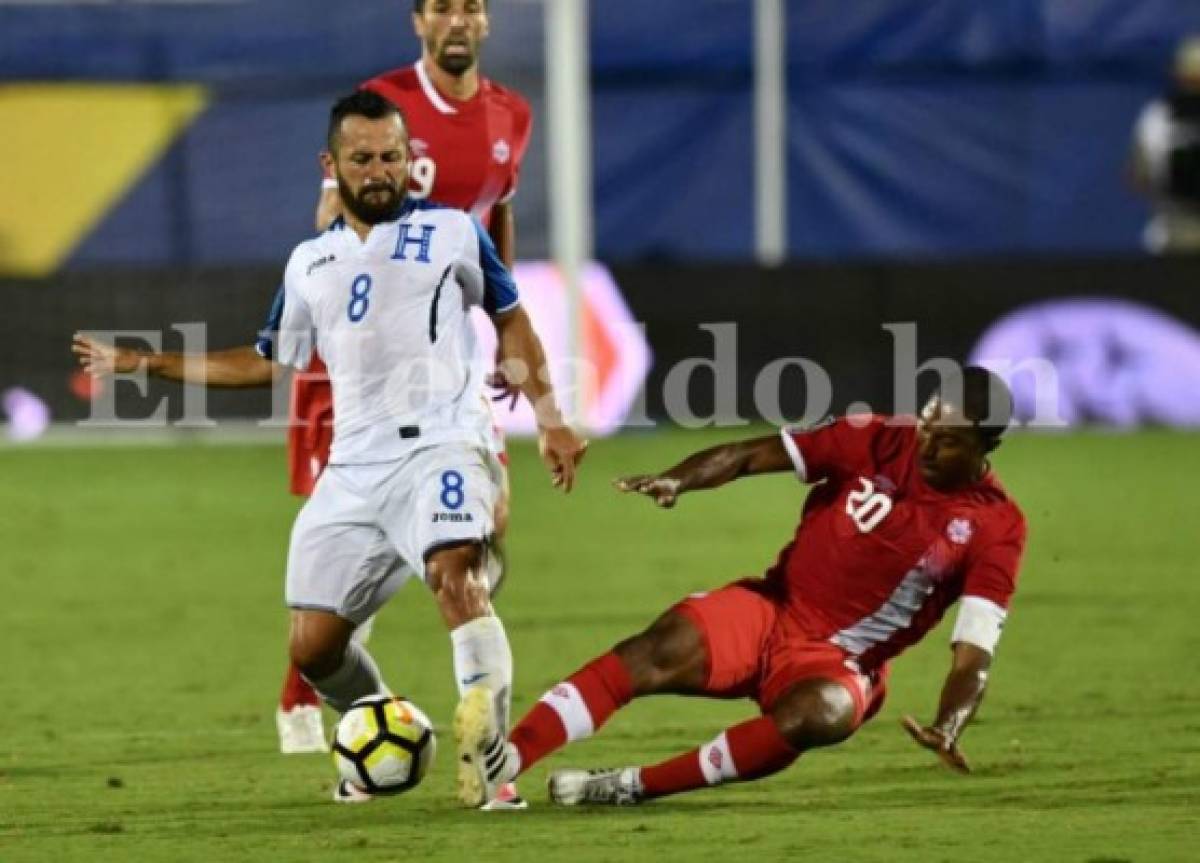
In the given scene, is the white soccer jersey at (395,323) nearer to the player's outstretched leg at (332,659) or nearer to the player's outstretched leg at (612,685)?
the player's outstretched leg at (332,659)

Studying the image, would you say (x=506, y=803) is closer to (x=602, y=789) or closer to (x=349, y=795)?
(x=602, y=789)

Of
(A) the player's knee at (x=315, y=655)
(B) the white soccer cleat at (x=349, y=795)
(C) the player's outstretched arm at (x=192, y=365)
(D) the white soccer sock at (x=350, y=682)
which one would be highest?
(C) the player's outstretched arm at (x=192, y=365)

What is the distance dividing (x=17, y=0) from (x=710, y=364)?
23.5 feet

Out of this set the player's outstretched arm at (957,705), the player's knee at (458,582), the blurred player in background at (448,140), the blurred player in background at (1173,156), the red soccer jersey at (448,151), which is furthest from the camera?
the blurred player in background at (1173,156)

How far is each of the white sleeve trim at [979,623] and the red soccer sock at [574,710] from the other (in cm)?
95

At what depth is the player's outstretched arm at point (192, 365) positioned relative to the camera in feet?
26.2

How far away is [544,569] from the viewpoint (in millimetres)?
14289

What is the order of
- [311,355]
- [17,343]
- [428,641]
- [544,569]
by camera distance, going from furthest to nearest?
[17,343] → [544,569] → [428,641] → [311,355]

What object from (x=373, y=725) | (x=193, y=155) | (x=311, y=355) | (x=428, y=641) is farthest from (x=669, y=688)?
(x=193, y=155)

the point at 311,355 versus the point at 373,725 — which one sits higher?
the point at 311,355

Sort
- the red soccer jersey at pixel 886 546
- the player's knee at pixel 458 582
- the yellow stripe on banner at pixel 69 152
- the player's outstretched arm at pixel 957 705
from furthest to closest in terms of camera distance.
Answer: the yellow stripe on banner at pixel 69 152 < the red soccer jersey at pixel 886 546 < the player's knee at pixel 458 582 < the player's outstretched arm at pixel 957 705

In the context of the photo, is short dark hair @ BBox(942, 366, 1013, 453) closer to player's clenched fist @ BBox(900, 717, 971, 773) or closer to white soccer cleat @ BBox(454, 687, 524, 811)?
player's clenched fist @ BBox(900, 717, 971, 773)

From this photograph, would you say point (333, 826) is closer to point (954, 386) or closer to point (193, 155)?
point (954, 386)

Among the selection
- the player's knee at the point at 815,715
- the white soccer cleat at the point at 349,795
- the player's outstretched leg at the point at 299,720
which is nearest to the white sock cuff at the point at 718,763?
the player's knee at the point at 815,715
